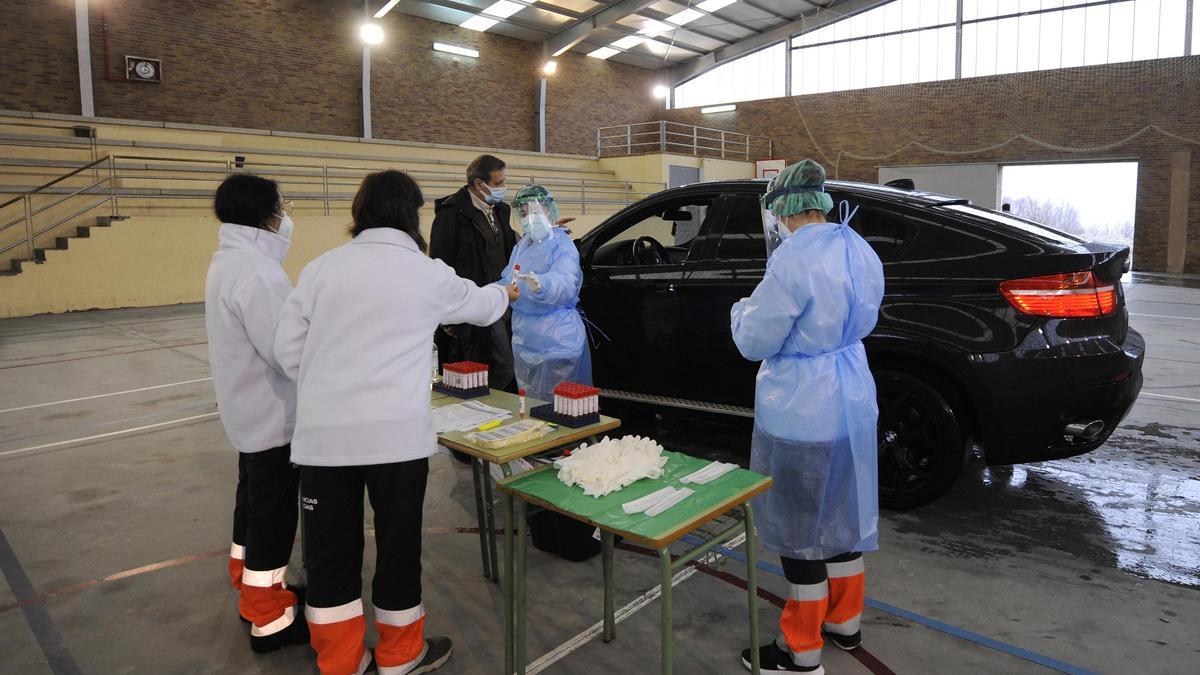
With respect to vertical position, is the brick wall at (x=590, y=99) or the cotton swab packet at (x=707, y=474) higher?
the brick wall at (x=590, y=99)

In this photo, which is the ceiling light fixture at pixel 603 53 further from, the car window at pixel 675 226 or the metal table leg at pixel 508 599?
the metal table leg at pixel 508 599

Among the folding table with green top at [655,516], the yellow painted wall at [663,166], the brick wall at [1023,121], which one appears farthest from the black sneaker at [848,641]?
the brick wall at [1023,121]

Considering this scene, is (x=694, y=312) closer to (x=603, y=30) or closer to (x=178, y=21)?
(x=178, y=21)

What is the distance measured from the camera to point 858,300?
2.11 meters

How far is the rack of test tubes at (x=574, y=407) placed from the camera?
98.6 inches

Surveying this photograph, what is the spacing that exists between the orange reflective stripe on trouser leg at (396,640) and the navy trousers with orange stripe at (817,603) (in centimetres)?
106

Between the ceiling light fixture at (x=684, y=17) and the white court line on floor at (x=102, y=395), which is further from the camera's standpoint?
the ceiling light fixture at (x=684, y=17)

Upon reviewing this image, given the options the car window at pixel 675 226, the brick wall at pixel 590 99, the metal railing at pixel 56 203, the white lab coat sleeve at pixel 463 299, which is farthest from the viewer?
the brick wall at pixel 590 99

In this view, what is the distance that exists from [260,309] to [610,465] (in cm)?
117

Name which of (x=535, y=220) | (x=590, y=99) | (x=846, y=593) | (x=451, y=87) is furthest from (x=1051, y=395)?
(x=590, y=99)

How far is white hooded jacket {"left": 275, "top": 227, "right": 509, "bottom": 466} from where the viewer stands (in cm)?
192

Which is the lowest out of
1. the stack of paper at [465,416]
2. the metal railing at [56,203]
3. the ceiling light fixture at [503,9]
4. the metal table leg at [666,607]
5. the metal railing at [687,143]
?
the metal table leg at [666,607]

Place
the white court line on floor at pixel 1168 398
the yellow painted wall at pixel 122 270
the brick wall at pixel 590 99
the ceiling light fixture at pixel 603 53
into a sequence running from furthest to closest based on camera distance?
the ceiling light fixture at pixel 603 53, the brick wall at pixel 590 99, the yellow painted wall at pixel 122 270, the white court line on floor at pixel 1168 398

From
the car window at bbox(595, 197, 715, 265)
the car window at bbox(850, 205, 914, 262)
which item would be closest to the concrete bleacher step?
the car window at bbox(595, 197, 715, 265)
